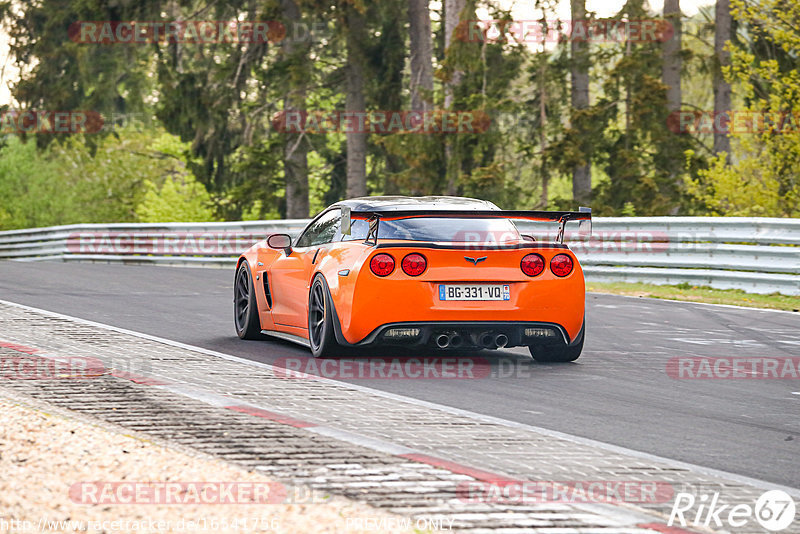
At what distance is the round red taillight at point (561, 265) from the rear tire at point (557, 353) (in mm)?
525

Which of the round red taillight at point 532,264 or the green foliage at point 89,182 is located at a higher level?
the green foliage at point 89,182

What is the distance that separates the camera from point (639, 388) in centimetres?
819

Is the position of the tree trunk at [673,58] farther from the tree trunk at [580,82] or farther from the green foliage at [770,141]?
the green foliage at [770,141]

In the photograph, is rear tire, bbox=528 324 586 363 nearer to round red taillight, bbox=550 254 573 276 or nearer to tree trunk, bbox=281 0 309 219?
round red taillight, bbox=550 254 573 276

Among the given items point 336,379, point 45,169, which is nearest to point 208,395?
point 336,379

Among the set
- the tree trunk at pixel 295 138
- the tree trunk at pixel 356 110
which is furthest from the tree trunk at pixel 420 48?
the tree trunk at pixel 295 138

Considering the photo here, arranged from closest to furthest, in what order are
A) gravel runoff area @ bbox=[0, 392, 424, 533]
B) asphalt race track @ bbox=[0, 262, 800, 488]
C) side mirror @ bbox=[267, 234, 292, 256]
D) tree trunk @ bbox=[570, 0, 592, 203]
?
gravel runoff area @ bbox=[0, 392, 424, 533], asphalt race track @ bbox=[0, 262, 800, 488], side mirror @ bbox=[267, 234, 292, 256], tree trunk @ bbox=[570, 0, 592, 203]

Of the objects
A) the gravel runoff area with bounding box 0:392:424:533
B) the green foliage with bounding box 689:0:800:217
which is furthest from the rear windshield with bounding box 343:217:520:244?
the green foliage with bounding box 689:0:800:217

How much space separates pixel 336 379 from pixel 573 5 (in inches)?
1021

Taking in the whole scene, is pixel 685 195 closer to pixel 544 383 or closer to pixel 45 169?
pixel 544 383

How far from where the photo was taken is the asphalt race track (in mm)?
6410

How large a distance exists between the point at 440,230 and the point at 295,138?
1071 inches

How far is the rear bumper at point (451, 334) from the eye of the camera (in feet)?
28.6

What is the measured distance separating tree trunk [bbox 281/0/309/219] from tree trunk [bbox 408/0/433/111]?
317cm
